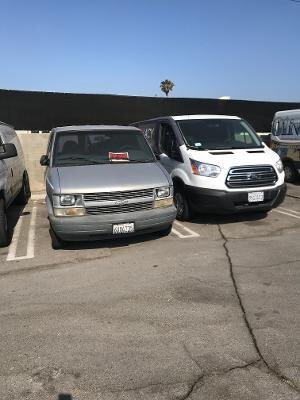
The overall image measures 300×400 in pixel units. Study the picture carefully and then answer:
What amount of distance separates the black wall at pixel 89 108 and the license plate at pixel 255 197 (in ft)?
22.7

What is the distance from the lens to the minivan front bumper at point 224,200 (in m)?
7.41

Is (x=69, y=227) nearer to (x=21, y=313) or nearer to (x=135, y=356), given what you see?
(x=21, y=313)

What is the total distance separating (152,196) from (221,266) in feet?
4.71

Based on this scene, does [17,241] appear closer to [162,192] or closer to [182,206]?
[162,192]

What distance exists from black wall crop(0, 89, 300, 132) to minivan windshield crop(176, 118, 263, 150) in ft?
16.9

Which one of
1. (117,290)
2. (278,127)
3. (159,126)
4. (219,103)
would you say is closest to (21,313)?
(117,290)

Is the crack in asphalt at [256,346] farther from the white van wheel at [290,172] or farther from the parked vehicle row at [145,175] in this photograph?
the white van wheel at [290,172]

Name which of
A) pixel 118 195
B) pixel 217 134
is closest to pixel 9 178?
pixel 118 195

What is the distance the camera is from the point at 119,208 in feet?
19.8

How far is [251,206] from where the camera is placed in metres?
7.56

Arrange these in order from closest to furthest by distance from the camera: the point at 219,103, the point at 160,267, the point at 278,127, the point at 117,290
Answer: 1. the point at 117,290
2. the point at 160,267
3. the point at 278,127
4. the point at 219,103

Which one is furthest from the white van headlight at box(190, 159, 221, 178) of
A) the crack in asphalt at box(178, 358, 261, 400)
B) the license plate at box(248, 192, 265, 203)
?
the crack in asphalt at box(178, 358, 261, 400)

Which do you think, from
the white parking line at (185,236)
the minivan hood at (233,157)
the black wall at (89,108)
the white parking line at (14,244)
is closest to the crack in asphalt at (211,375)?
the white parking line at (185,236)

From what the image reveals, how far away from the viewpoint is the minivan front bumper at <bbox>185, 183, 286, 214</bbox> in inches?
292
